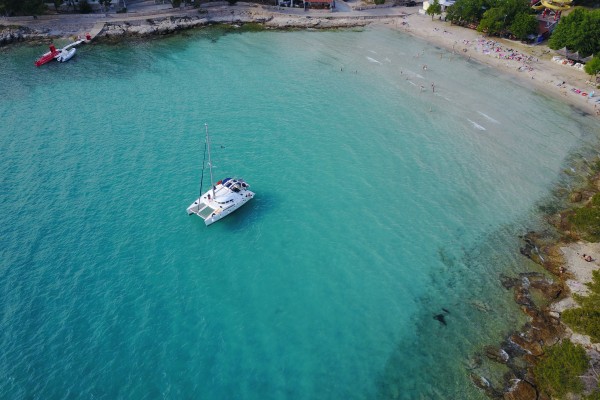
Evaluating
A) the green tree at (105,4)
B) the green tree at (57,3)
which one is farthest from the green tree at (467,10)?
the green tree at (57,3)

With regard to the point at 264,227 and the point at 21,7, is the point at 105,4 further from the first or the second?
the point at 264,227

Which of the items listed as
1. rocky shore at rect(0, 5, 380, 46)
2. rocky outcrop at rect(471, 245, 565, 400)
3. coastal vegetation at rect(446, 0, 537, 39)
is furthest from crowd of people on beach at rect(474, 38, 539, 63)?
rocky outcrop at rect(471, 245, 565, 400)

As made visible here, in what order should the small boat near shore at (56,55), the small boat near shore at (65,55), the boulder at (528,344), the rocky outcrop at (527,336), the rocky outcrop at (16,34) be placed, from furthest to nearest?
the rocky outcrop at (16,34), the small boat near shore at (65,55), the small boat near shore at (56,55), the boulder at (528,344), the rocky outcrop at (527,336)

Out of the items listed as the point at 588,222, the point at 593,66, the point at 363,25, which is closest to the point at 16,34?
the point at 363,25

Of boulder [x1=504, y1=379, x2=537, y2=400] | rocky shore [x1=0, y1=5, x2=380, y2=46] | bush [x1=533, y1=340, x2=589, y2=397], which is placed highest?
rocky shore [x1=0, y1=5, x2=380, y2=46]

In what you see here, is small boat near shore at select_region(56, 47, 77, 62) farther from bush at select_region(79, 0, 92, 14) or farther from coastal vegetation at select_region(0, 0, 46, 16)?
bush at select_region(79, 0, 92, 14)

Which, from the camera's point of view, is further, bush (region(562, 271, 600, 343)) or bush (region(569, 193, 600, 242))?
bush (region(569, 193, 600, 242))

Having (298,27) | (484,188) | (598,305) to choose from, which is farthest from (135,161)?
(298,27)

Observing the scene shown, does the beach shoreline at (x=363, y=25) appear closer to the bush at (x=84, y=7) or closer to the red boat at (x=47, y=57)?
the bush at (x=84, y=7)
